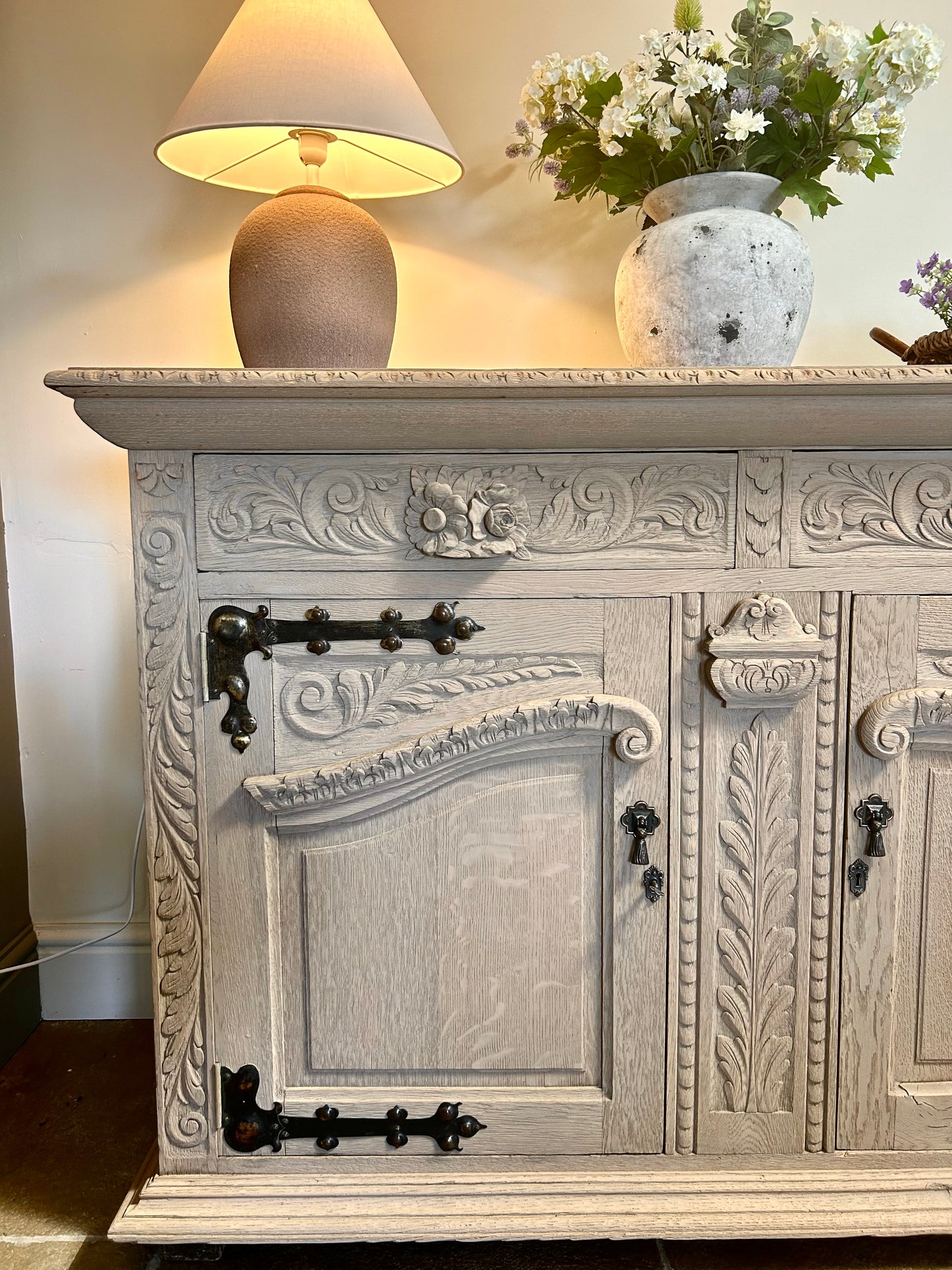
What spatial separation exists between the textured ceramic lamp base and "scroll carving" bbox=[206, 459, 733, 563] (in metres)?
0.17

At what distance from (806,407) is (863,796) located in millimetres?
431

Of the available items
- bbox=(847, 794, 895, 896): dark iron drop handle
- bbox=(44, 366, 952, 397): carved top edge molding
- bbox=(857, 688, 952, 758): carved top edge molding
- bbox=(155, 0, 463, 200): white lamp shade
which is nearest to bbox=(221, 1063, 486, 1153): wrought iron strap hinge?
bbox=(847, 794, 895, 896): dark iron drop handle

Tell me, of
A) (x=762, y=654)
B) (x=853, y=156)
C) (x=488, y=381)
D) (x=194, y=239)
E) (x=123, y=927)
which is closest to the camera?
(x=488, y=381)

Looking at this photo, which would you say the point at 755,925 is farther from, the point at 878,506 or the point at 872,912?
Answer: the point at 878,506

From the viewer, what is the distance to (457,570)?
0.90 m

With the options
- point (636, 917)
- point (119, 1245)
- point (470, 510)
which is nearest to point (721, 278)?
point (470, 510)

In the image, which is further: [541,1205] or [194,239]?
[194,239]

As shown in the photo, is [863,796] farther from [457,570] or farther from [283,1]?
[283,1]

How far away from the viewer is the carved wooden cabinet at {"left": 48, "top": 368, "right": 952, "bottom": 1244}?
35.5 inches

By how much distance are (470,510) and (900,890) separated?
0.64 m

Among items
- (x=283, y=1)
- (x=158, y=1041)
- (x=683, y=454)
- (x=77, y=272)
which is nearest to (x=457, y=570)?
(x=683, y=454)

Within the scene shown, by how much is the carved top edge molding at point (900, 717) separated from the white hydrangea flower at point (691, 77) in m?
0.71

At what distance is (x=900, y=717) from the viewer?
92 cm

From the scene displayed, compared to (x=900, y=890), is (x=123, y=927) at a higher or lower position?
lower
